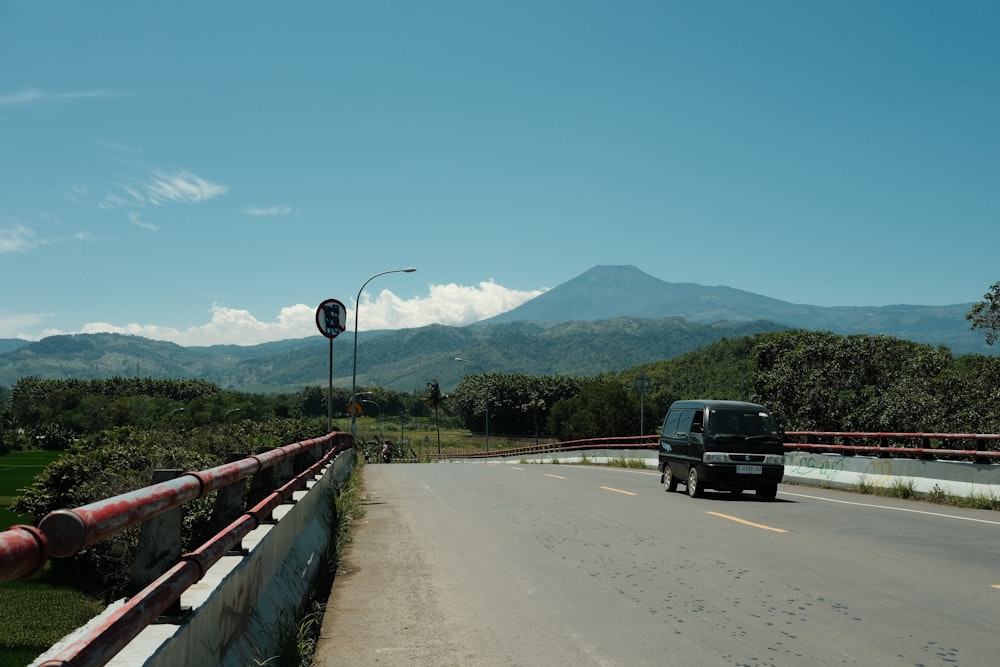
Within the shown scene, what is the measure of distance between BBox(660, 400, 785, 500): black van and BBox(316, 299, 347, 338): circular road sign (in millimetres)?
7980

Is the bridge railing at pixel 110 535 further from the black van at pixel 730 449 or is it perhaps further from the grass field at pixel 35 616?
the grass field at pixel 35 616

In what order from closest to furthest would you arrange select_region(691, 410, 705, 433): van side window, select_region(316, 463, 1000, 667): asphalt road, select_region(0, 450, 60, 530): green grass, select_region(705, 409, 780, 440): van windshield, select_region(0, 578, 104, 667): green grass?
select_region(316, 463, 1000, 667): asphalt road → select_region(705, 409, 780, 440): van windshield → select_region(691, 410, 705, 433): van side window → select_region(0, 578, 104, 667): green grass → select_region(0, 450, 60, 530): green grass

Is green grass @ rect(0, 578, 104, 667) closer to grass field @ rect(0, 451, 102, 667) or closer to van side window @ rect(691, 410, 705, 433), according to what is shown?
grass field @ rect(0, 451, 102, 667)

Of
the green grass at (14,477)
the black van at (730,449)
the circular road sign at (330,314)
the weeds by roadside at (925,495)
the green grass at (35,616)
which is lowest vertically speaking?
the green grass at (14,477)

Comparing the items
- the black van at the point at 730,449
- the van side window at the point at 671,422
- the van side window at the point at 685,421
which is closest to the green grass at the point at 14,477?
the van side window at the point at 671,422

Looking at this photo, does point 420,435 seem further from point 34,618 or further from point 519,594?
point 519,594

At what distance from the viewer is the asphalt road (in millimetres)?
6707

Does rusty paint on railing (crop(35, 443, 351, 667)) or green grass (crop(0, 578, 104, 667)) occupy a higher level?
rusty paint on railing (crop(35, 443, 351, 667))

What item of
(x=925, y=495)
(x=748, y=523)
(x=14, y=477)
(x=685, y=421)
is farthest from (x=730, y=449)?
(x=14, y=477)

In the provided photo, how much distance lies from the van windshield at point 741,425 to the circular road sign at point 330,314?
8.21 meters

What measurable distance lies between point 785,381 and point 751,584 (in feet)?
168

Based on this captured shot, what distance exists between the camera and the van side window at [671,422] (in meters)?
21.3

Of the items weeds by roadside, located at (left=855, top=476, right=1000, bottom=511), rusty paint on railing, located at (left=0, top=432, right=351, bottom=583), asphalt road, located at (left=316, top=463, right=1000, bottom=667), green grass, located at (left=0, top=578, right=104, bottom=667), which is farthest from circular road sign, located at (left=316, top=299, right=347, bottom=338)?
rusty paint on railing, located at (left=0, top=432, right=351, bottom=583)

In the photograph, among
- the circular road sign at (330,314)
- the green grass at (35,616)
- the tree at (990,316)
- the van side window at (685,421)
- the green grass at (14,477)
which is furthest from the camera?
the green grass at (14,477)
